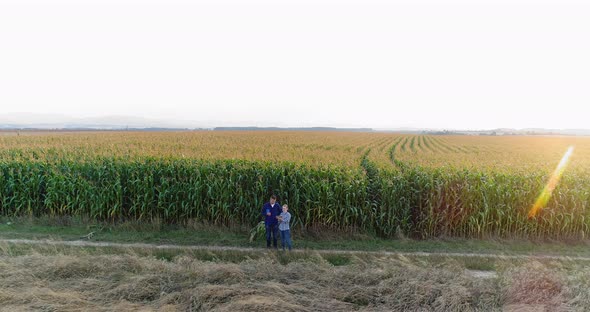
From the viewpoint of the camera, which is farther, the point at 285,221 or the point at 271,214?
the point at 271,214

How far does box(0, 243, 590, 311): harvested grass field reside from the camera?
437 cm

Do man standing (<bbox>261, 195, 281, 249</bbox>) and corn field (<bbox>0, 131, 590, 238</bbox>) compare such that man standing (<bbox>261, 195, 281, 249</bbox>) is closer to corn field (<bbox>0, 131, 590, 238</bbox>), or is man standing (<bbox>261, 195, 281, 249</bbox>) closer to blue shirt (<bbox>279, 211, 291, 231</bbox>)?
blue shirt (<bbox>279, 211, 291, 231</bbox>)

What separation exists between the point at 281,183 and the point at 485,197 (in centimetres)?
627

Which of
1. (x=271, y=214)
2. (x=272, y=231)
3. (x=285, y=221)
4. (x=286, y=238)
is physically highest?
(x=271, y=214)

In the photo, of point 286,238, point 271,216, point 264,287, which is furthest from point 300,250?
point 264,287

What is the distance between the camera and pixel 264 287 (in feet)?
15.7

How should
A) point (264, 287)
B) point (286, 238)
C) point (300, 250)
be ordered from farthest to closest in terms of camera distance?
1. point (300, 250)
2. point (286, 238)
3. point (264, 287)

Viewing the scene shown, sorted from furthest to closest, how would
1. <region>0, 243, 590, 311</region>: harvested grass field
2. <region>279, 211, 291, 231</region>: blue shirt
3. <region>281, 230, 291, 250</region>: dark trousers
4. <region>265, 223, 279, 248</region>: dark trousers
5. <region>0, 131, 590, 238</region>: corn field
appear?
<region>0, 131, 590, 238</region>: corn field < <region>265, 223, 279, 248</region>: dark trousers < <region>281, 230, 291, 250</region>: dark trousers < <region>279, 211, 291, 231</region>: blue shirt < <region>0, 243, 590, 311</region>: harvested grass field

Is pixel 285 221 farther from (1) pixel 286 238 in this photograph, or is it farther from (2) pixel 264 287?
(2) pixel 264 287

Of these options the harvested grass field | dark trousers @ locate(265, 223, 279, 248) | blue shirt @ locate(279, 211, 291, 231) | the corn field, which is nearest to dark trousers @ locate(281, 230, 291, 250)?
blue shirt @ locate(279, 211, 291, 231)

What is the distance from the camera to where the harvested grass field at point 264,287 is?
437 cm

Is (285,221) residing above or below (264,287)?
above

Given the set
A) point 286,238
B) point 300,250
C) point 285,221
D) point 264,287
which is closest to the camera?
point 264,287

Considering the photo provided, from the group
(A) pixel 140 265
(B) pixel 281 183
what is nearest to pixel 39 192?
(A) pixel 140 265
